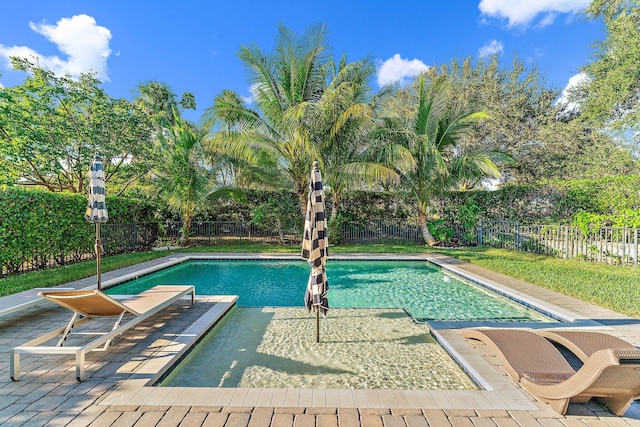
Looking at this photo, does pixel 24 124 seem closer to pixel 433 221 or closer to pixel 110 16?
pixel 110 16

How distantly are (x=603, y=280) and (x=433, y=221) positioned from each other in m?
8.56

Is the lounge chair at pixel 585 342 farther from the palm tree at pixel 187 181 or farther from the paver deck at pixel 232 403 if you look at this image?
the palm tree at pixel 187 181

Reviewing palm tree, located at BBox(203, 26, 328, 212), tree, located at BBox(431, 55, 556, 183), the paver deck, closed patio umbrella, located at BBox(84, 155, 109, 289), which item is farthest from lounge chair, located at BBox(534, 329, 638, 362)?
tree, located at BBox(431, 55, 556, 183)

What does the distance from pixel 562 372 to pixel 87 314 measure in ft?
17.3

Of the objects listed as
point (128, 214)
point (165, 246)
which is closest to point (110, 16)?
point (128, 214)

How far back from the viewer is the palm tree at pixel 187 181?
513 inches

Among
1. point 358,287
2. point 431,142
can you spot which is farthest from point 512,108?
point 358,287

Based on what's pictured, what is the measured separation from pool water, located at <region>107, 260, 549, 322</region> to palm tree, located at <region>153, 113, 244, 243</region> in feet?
11.0

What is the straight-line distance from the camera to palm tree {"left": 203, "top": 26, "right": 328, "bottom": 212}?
39.7 feet

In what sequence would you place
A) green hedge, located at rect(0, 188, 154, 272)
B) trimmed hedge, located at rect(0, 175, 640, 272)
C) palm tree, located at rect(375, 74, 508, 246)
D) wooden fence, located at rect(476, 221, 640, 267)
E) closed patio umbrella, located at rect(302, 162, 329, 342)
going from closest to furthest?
closed patio umbrella, located at rect(302, 162, 329, 342), green hedge, located at rect(0, 188, 154, 272), trimmed hedge, located at rect(0, 175, 640, 272), wooden fence, located at rect(476, 221, 640, 267), palm tree, located at rect(375, 74, 508, 246)

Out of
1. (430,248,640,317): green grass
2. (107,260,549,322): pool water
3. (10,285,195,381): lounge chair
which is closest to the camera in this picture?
(10,285,195,381): lounge chair

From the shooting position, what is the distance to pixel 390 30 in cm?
1708

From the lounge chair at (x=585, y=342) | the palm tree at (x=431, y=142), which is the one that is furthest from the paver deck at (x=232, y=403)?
the palm tree at (x=431, y=142)

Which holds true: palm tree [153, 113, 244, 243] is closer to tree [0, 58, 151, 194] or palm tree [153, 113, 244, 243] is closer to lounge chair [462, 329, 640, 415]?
tree [0, 58, 151, 194]
